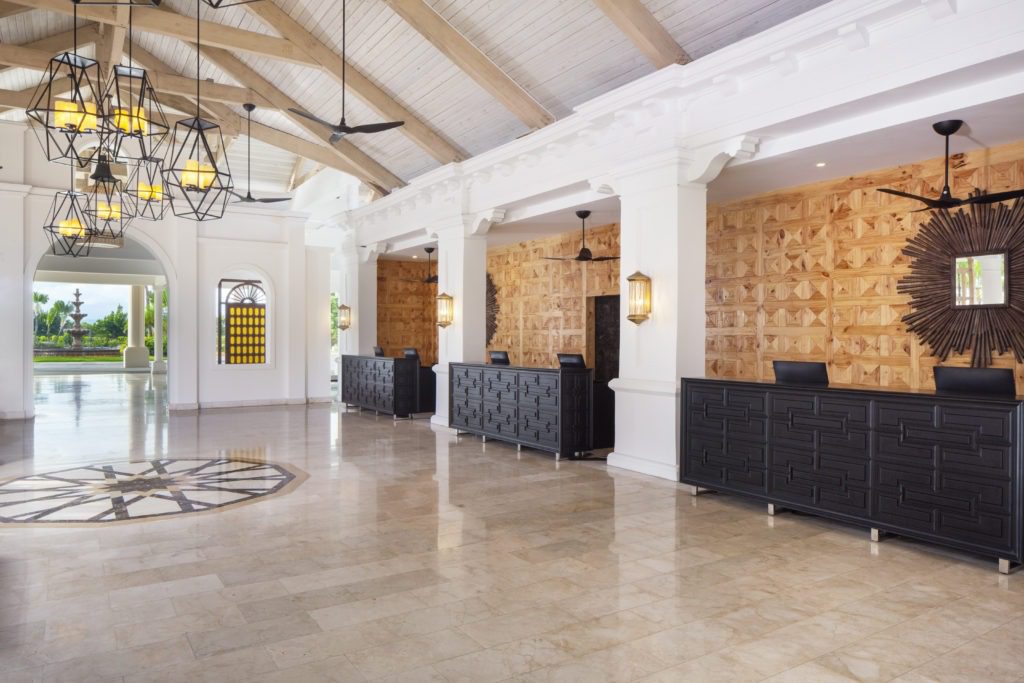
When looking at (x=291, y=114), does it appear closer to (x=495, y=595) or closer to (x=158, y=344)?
(x=495, y=595)

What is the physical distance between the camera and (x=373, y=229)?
13062mm

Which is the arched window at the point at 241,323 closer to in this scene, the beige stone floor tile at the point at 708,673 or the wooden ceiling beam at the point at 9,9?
the wooden ceiling beam at the point at 9,9

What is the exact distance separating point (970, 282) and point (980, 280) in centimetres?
8

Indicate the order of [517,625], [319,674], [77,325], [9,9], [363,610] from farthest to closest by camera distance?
1. [77,325]
2. [9,9]
3. [363,610]
4. [517,625]
5. [319,674]

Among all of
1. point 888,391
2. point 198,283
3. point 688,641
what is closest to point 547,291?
point 198,283

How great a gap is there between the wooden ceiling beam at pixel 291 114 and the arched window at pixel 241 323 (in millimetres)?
3336

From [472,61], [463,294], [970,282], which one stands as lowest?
[970,282]

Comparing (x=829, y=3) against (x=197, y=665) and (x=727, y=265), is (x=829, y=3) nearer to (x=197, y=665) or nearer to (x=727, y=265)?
(x=727, y=265)

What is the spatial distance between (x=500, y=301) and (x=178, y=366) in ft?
19.5

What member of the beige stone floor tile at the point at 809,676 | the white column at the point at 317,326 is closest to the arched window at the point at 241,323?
the white column at the point at 317,326

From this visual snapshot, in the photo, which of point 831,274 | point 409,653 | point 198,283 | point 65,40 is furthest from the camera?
point 198,283

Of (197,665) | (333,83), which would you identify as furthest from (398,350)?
(197,665)

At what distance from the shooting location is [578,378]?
7.95 metres

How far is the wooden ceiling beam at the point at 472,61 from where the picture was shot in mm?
7445
